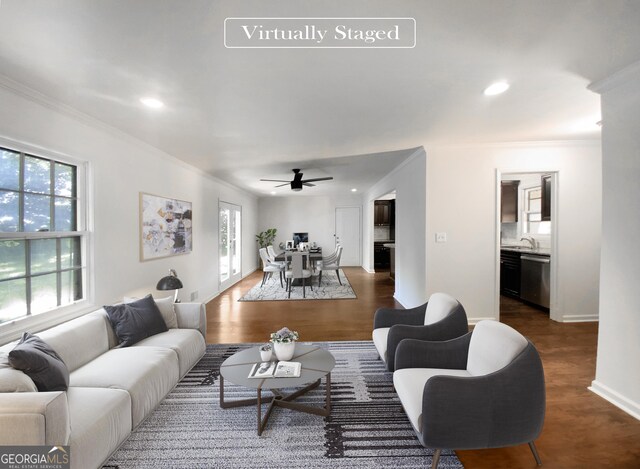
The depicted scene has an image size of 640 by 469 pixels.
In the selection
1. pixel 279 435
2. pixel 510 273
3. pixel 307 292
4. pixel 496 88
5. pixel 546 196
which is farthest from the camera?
pixel 307 292

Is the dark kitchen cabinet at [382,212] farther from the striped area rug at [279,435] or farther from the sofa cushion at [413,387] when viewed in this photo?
the sofa cushion at [413,387]

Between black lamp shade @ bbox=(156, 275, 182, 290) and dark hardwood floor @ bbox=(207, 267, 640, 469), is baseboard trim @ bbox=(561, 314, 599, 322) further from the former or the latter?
black lamp shade @ bbox=(156, 275, 182, 290)

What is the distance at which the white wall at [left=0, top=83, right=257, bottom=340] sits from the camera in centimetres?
235

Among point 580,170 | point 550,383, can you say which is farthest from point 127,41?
point 580,170

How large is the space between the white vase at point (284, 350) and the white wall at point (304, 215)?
785 cm

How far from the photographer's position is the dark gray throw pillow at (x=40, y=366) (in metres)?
1.65

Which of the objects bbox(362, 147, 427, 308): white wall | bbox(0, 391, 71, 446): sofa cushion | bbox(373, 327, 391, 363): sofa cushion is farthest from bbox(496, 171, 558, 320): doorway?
bbox(0, 391, 71, 446): sofa cushion

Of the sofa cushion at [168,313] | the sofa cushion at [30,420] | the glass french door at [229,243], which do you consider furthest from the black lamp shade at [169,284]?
the glass french door at [229,243]

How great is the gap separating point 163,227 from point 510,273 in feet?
19.4

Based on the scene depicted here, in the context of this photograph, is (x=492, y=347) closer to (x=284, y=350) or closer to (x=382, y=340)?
(x=382, y=340)

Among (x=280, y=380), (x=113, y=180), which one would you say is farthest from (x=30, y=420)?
(x=113, y=180)

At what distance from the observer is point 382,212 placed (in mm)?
9914

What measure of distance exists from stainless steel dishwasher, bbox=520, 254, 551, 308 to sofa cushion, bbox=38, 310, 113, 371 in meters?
5.69

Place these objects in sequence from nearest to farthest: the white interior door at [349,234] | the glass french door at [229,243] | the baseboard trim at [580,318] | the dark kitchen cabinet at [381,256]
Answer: the baseboard trim at [580,318]
the glass french door at [229,243]
the dark kitchen cabinet at [381,256]
the white interior door at [349,234]
